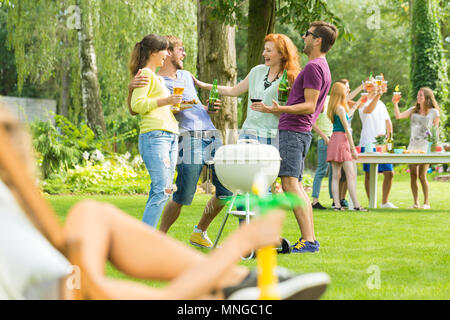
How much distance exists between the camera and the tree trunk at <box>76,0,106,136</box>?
1570 centimetres

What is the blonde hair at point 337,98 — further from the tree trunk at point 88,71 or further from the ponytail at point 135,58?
the tree trunk at point 88,71

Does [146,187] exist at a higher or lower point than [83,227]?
lower

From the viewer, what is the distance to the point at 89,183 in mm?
11719

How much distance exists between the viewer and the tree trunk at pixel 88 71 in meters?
15.7

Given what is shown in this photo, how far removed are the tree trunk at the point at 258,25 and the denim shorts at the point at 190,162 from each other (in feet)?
13.9

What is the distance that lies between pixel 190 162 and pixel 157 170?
48 centimetres

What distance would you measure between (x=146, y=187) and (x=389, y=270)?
26.5 ft

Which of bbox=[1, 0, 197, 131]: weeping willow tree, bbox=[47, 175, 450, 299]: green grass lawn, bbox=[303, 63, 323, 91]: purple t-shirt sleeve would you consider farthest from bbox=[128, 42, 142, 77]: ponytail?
bbox=[1, 0, 197, 131]: weeping willow tree

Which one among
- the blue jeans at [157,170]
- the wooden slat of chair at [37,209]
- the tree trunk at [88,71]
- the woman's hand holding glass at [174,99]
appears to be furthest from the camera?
the tree trunk at [88,71]

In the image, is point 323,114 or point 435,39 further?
point 435,39

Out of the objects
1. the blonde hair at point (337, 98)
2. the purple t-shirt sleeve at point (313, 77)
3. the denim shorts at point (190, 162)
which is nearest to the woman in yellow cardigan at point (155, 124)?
the denim shorts at point (190, 162)

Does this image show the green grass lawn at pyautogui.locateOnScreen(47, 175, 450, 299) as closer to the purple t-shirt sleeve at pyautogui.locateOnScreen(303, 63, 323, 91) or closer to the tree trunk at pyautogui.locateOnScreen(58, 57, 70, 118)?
the purple t-shirt sleeve at pyautogui.locateOnScreen(303, 63, 323, 91)
